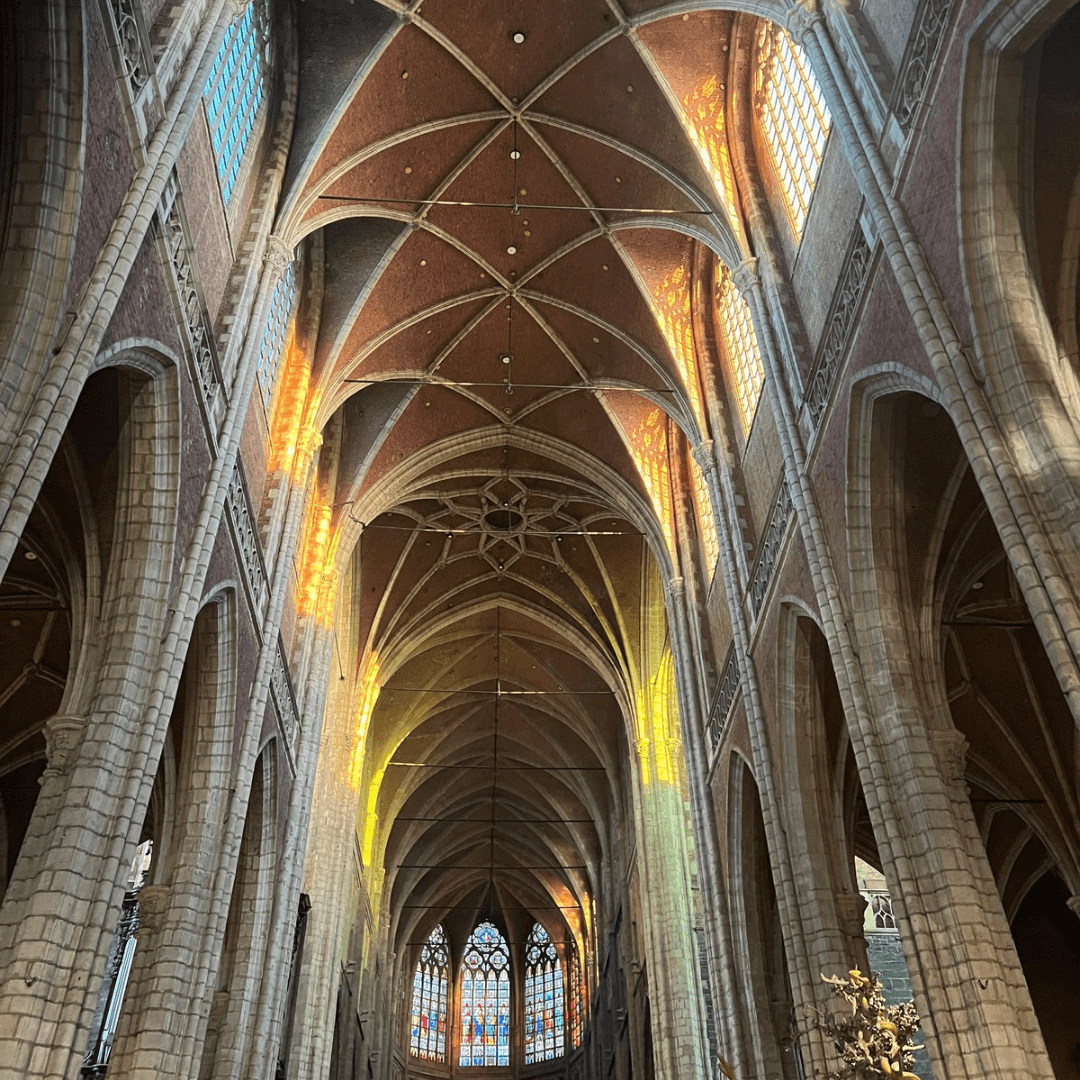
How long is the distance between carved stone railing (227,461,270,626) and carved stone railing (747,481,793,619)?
6.53 m

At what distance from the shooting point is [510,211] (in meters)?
18.6

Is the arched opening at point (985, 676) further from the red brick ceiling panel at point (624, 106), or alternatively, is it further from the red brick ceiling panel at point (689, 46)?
the red brick ceiling panel at point (689, 46)

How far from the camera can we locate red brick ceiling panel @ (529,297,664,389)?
20203mm

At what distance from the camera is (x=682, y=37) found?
15.8 metres

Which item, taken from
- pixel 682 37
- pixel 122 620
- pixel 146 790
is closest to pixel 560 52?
pixel 682 37

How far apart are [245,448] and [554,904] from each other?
29664mm

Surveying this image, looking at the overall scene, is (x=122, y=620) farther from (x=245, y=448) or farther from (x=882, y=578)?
(x=882, y=578)

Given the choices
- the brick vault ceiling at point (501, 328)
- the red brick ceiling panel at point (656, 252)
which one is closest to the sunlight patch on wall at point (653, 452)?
the brick vault ceiling at point (501, 328)

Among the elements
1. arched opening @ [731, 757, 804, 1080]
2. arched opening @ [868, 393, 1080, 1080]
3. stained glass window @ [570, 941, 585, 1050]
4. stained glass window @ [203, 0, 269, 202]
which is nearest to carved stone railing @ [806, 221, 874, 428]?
arched opening @ [868, 393, 1080, 1080]

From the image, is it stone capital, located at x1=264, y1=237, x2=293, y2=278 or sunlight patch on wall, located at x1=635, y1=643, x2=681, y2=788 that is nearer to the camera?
stone capital, located at x1=264, y1=237, x2=293, y2=278

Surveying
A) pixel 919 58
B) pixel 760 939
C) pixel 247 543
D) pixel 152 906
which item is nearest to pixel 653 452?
pixel 760 939

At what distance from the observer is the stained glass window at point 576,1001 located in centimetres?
3788

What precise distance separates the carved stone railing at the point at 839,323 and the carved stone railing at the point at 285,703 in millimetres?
8084

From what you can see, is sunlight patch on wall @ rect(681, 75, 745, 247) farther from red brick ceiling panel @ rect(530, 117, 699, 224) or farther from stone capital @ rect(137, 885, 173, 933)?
stone capital @ rect(137, 885, 173, 933)
